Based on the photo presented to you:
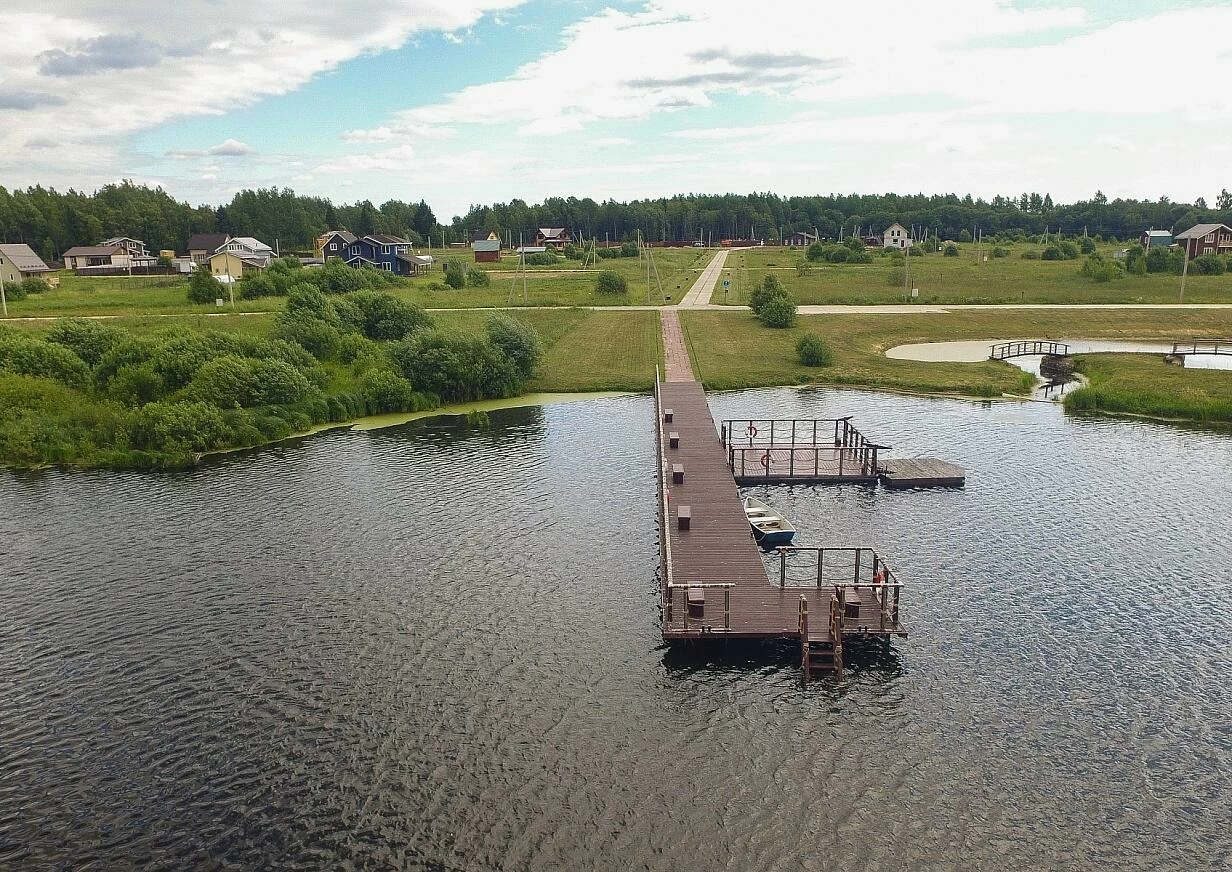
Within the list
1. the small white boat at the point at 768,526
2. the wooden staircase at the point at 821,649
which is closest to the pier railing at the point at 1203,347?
the small white boat at the point at 768,526

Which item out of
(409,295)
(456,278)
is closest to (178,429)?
(409,295)

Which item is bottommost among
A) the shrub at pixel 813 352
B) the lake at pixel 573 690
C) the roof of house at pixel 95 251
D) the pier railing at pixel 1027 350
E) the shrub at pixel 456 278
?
the lake at pixel 573 690

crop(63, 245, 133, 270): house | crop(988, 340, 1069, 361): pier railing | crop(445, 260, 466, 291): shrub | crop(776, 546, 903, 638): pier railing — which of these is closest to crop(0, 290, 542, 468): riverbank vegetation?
crop(776, 546, 903, 638): pier railing

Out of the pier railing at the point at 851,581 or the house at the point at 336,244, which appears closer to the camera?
the pier railing at the point at 851,581

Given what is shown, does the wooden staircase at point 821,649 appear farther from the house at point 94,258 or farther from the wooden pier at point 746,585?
the house at point 94,258

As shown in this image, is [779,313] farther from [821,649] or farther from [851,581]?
[821,649]

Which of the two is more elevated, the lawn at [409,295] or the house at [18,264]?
the house at [18,264]
